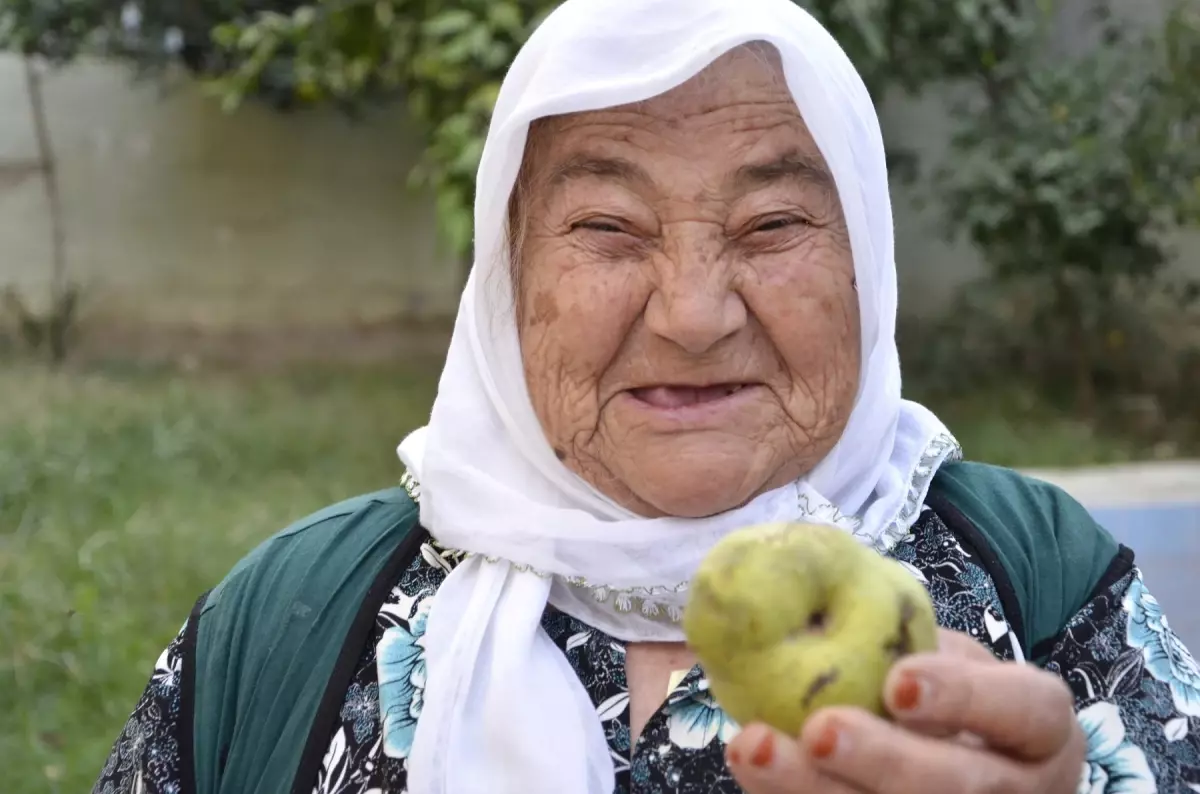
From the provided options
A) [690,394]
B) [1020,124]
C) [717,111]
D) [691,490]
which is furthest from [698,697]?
[1020,124]

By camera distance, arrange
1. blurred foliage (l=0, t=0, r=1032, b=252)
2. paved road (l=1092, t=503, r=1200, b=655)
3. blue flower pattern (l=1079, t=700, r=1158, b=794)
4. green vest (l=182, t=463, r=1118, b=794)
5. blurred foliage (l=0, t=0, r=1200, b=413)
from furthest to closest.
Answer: blurred foliage (l=0, t=0, r=1200, b=413), blurred foliage (l=0, t=0, r=1032, b=252), paved road (l=1092, t=503, r=1200, b=655), green vest (l=182, t=463, r=1118, b=794), blue flower pattern (l=1079, t=700, r=1158, b=794)

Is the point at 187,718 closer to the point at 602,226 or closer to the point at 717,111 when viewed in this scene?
the point at 602,226

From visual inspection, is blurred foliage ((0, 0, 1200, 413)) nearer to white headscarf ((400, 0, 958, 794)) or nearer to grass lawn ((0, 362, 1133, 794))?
grass lawn ((0, 362, 1133, 794))

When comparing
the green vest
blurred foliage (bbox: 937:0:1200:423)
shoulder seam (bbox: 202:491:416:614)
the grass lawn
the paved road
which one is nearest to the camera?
the green vest

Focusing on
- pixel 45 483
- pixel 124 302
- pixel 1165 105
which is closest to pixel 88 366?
pixel 124 302

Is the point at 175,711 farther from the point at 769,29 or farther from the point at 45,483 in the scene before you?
the point at 45,483

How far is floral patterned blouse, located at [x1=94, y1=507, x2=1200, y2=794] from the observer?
135 cm

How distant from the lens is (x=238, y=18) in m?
7.43

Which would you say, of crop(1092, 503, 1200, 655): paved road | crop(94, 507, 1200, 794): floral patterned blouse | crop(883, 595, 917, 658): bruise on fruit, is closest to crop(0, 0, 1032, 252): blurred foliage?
crop(1092, 503, 1200, 655): paved road

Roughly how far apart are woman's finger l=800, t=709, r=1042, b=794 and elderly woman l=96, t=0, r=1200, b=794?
47cm

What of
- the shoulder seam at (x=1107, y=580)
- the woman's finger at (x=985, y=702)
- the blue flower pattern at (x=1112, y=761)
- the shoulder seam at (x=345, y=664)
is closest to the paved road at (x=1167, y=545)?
the shoulder seam at (x=1107, y=580)

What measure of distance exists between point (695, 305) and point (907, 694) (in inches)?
23.1

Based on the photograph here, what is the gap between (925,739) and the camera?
89 centimetres

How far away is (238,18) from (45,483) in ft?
12.9
